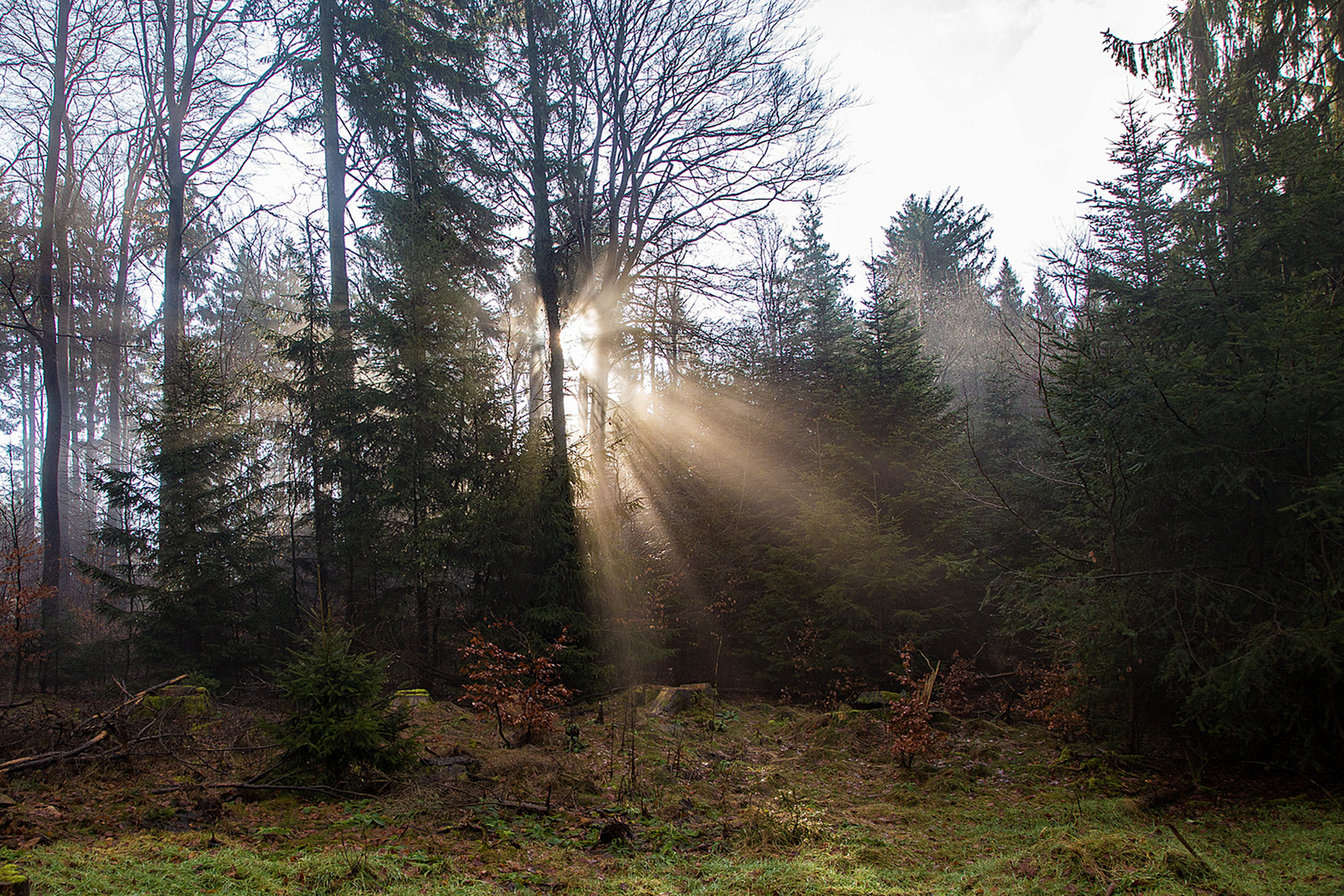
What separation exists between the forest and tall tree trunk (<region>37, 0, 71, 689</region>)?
0.11 metres

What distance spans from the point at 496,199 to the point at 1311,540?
47.6 ft

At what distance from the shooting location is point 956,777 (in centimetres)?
711

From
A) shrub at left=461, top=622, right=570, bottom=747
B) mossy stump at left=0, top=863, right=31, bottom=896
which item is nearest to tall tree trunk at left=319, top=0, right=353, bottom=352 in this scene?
shrub at left=461, top=622, right=570, bottom=747

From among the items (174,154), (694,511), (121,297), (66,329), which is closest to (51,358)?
(174,154)

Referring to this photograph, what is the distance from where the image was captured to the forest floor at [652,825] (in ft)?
13.0

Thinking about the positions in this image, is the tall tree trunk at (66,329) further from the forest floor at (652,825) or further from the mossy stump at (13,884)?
the mossy stump at (13,884)

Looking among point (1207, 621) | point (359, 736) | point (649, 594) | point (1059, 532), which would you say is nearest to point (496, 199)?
point (649, 594)

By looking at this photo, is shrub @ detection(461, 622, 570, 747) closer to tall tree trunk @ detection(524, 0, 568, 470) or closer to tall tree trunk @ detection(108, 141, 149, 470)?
tall tree trunk @ detection(524, 0, 568, 470)

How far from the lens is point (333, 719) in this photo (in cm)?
550

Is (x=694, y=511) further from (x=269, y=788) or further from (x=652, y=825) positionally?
(x=269, y=788)

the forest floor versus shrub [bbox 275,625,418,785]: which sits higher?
shrub [bbox 275,625,418,785]

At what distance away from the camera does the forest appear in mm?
6648

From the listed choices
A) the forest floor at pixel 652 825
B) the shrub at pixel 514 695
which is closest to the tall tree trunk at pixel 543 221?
the shrub at pixel 514 695

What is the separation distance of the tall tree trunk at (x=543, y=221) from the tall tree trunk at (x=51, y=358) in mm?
8946
